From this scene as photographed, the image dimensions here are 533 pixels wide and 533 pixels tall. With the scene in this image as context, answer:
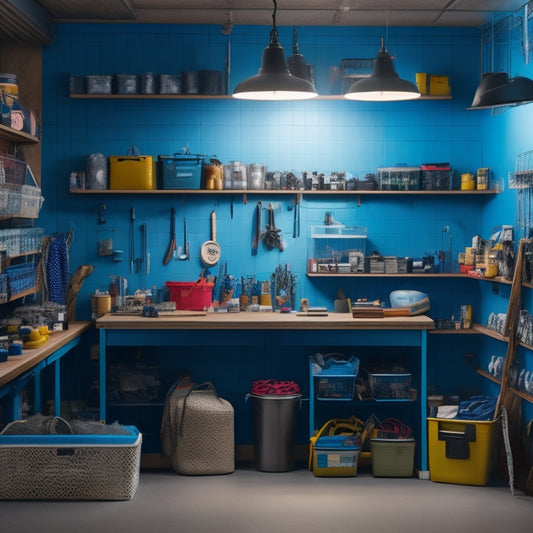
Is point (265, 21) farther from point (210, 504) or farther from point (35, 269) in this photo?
point (210, 504)

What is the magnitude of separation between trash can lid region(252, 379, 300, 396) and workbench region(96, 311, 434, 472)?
25 cm

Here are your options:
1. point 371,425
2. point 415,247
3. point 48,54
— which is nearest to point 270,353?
point 371,425

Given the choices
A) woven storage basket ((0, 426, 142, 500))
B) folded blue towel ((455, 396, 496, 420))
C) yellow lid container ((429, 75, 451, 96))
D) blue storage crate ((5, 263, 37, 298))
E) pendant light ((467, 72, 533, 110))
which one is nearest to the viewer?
woven storage basket ((0, 426, 142, 500))

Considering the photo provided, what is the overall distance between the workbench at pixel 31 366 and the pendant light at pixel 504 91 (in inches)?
127

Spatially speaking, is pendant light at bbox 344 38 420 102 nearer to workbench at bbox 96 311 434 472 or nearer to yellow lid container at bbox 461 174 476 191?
yellow lid container at bbox 461 174 476 191

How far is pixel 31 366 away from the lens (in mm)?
4816

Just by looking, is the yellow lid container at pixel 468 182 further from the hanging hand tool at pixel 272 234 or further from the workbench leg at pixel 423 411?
the hanging hand tool at pixel 272 234

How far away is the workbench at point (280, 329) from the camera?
5.89 meters

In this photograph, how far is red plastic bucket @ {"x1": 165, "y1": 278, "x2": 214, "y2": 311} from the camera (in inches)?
254

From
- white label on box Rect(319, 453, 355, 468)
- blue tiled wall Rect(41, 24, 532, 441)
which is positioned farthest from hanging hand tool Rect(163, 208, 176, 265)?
white label on box Rect(319, 453, 355, 468)

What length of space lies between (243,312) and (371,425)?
134 cm

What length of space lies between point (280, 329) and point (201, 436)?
969 mm

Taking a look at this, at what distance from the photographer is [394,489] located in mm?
5625

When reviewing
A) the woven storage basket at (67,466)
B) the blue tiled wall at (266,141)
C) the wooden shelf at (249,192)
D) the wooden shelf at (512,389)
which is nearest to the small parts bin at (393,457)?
the wooden shelf at (512,389)
